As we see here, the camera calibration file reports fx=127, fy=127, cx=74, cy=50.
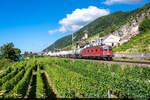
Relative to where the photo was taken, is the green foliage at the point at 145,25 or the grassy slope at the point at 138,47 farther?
the green foliage at the point at 145,25

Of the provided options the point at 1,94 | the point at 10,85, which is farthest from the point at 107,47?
the point at 1,94

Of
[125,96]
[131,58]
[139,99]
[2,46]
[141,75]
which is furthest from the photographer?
[2,46]

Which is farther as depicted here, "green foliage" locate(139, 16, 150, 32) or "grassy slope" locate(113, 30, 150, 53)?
"green foliage" locate(139, 16, 150, 32)

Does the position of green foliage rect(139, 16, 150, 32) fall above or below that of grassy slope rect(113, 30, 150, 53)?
above

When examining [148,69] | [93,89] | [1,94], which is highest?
[1,94]

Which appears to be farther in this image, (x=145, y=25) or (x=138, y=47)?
(x=145, y=25)

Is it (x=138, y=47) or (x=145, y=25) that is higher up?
(x=145, y=25)

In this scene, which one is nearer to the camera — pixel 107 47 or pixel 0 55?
pixel 107 47

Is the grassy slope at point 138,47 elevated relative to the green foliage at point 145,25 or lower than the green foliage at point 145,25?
lower

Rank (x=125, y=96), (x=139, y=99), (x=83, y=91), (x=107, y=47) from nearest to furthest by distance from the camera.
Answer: (x=139, y=99) < (x=125, y=96) < (x=83, y=91) < (x=107, y=47)

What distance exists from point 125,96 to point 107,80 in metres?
2.80

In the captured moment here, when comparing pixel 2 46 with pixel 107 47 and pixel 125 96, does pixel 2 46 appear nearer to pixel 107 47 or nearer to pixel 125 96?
pixel 107 47

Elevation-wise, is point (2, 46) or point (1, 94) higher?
point (2, 46)

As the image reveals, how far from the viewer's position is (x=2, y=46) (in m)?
66.2
